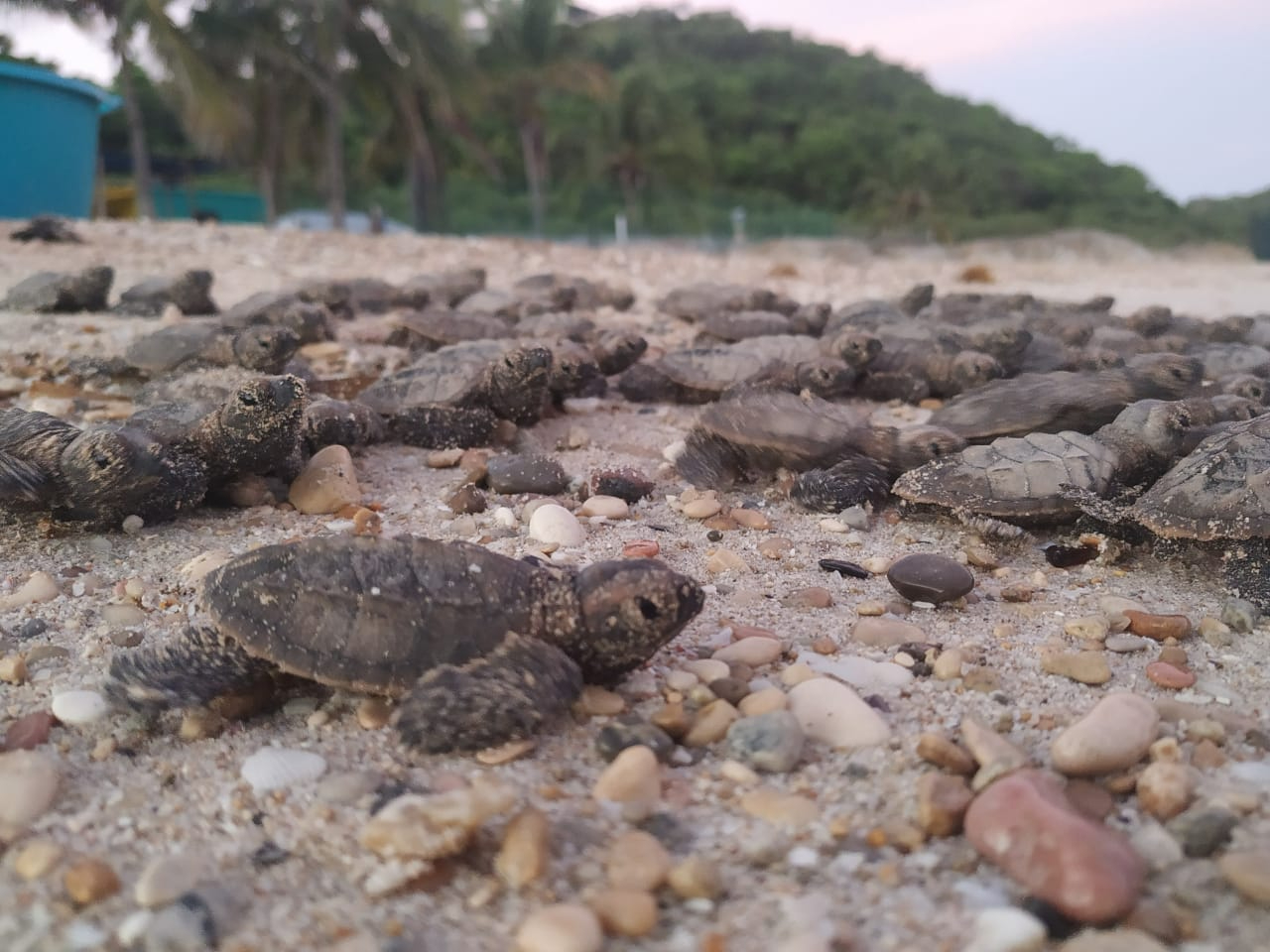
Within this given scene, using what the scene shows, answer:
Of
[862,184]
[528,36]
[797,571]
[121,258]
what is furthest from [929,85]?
[797,571]

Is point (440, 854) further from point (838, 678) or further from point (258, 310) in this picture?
point (258, 310)

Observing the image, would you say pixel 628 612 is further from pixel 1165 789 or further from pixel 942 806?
pixel 1165 789

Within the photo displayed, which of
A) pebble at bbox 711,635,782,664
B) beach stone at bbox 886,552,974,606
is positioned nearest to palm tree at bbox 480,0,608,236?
beach stone at bbox 886,552,974,606

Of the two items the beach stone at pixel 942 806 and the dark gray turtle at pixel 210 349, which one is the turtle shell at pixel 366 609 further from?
the dark gray turtle at pixel 210 349

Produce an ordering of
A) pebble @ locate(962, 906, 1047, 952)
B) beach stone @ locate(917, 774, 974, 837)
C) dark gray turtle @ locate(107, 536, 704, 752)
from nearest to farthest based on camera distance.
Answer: pebble @ locate(962, 906, 1047, 952)
beach stone @ locate(917, 774, 974, 837)
dark gray turtle @ locate(107, 536, 704, 752)

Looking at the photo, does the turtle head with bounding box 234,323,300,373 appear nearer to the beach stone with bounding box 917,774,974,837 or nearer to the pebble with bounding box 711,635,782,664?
the pebble with bounding box 711,635,782,664

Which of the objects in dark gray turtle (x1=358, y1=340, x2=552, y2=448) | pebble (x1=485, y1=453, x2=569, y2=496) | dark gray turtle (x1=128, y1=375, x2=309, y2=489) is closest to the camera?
dark gray turtle (x1=128, y1=375, x2=309, y2=489)

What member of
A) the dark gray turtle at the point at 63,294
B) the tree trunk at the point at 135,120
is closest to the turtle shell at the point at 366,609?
the dark gray turtle at the point at 63,294
